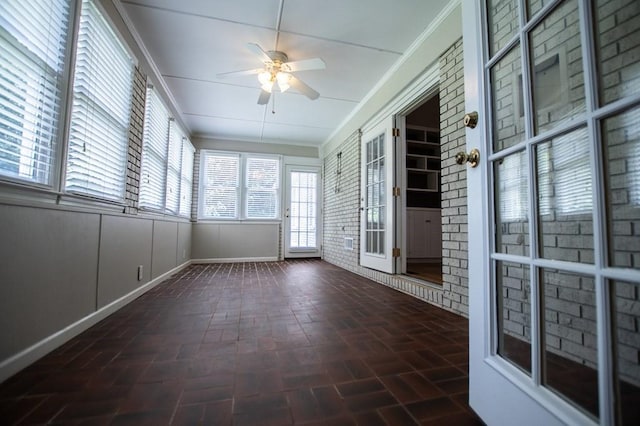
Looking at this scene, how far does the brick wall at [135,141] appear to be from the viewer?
262 cm

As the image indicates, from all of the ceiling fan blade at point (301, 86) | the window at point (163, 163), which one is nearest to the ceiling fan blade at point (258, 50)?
the ceiling fan blade at point (301, 86)

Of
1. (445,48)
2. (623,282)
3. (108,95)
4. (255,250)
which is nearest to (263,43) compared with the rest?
(108,95)

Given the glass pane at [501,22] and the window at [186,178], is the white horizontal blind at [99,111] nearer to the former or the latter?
the window at [186,178]

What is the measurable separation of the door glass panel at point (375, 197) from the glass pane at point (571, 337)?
9.11ft

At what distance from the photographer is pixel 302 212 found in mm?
6145

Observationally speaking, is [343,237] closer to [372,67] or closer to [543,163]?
[372,67]

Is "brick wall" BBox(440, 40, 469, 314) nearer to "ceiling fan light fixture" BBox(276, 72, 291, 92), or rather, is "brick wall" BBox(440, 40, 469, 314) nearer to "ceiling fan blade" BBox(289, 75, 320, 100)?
"ceiling fan blade" BBox(289, 75, 320, 100)

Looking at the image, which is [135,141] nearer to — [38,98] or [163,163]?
[163,163]

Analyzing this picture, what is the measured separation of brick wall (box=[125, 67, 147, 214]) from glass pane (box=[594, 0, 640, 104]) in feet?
10.5

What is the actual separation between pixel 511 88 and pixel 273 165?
5.44 m

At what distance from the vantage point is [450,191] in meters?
2.36

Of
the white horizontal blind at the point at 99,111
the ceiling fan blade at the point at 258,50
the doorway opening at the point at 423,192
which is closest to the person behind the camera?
the white horizontal blind at the point at 99,111

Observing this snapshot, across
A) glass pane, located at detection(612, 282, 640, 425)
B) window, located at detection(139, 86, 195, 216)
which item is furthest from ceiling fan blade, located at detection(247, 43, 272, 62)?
glass pane, located at detection(612, 282, 640, 425)

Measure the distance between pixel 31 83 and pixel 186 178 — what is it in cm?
372
